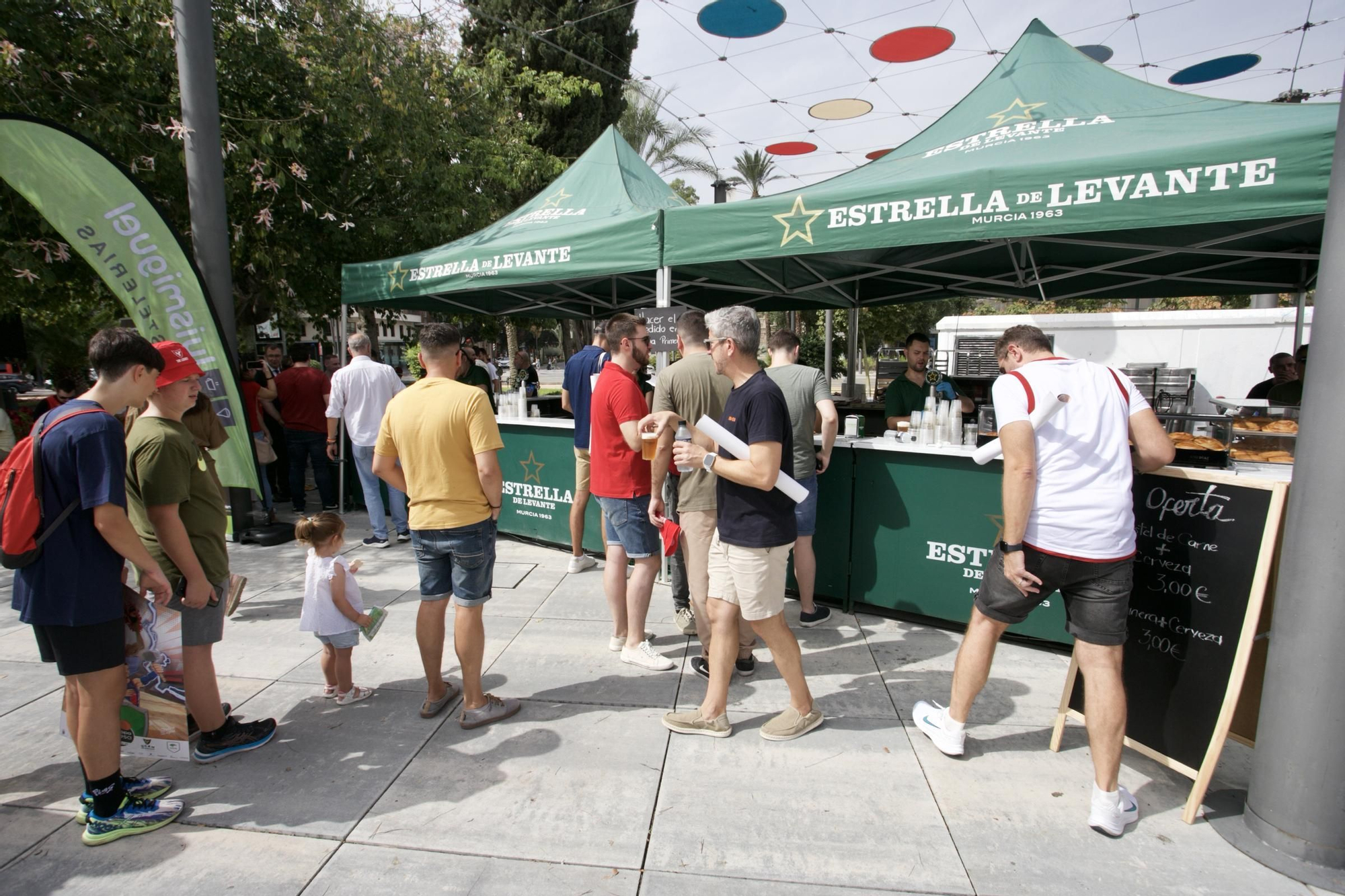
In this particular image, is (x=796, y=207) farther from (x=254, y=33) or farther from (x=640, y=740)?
(x=254, y=33)

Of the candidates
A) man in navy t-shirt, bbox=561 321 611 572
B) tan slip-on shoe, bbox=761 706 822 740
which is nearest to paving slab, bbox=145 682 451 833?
tan slip-on shoe, bbox=761 706 822 740

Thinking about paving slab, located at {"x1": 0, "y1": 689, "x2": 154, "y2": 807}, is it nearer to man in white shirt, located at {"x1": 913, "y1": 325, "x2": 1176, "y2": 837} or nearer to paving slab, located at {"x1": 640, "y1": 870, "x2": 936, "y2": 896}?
paving slab, located at {"x1": 640, "y1": 870, "x2": 936, "y2": 896}

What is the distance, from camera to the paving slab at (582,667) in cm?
359

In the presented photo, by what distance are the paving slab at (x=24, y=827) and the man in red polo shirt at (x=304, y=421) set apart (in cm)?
500

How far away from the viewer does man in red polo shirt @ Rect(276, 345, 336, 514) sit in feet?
24.2

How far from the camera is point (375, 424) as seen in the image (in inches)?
247

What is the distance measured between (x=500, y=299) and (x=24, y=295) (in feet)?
16.5

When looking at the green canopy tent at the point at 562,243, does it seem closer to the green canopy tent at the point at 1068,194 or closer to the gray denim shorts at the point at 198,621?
the green canopy tent at the point at 1068,194

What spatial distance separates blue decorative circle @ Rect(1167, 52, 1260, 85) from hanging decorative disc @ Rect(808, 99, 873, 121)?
193 inches

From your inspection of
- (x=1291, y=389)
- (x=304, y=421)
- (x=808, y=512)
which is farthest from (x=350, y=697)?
(x=1291, y=389)

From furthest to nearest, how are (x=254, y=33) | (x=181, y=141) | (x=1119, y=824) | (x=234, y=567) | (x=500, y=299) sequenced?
(x=500, y=299), (x=254, y=33), (x=181, y=141), (x=234, y=567), (x=1119, y=824)

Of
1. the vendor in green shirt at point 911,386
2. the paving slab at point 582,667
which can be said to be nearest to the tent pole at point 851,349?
the vendor in green shirt at point 911,386

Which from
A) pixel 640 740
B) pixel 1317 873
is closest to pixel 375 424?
pixel 640 740

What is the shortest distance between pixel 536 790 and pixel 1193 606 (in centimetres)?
266
